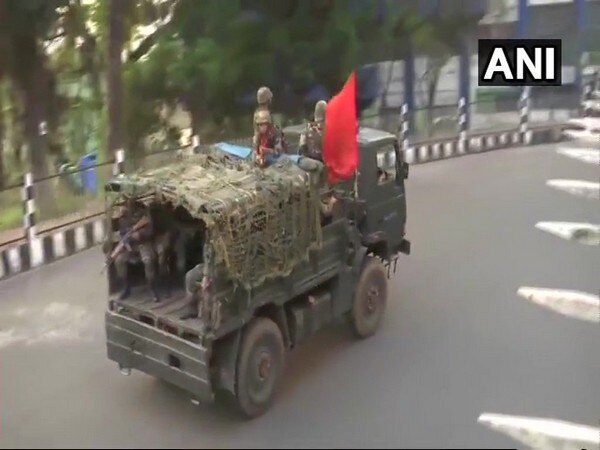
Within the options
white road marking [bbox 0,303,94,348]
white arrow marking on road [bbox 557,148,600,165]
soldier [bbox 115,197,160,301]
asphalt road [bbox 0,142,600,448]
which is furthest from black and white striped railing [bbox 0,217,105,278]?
white arrow marking on road [bbox 557,148,600,165]

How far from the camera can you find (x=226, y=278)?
2754 millimetres

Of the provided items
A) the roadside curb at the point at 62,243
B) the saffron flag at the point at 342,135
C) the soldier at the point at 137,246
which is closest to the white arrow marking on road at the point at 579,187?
the roadside curb at the point at 62,243

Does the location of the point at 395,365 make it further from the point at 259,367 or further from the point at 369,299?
the point at 259,367

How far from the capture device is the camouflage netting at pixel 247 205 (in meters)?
2.71

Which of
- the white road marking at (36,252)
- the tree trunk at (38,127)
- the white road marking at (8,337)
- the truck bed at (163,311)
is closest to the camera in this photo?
the truck bed at (163,311)

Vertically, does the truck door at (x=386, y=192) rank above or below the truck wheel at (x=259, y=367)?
above

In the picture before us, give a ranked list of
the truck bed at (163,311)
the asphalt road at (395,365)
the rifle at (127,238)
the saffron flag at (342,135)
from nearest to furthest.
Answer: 1. the asphalt road at (395,365)
2. the truck bed at (163,311)
3. the rifle at (127,238)
4. the saffron flag at (342,135)

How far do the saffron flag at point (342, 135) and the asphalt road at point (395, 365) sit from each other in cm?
85

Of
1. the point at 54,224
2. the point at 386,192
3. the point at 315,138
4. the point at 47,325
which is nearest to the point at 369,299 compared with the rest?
the point at 386,192

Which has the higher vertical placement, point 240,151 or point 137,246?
point 240,151

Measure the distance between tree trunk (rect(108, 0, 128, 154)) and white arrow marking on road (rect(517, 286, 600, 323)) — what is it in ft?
10.3

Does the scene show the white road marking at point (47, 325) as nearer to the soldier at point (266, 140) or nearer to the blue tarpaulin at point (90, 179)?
the soldier at point (266, 140)

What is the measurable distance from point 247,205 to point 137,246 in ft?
1.80

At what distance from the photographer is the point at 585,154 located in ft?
17.8
